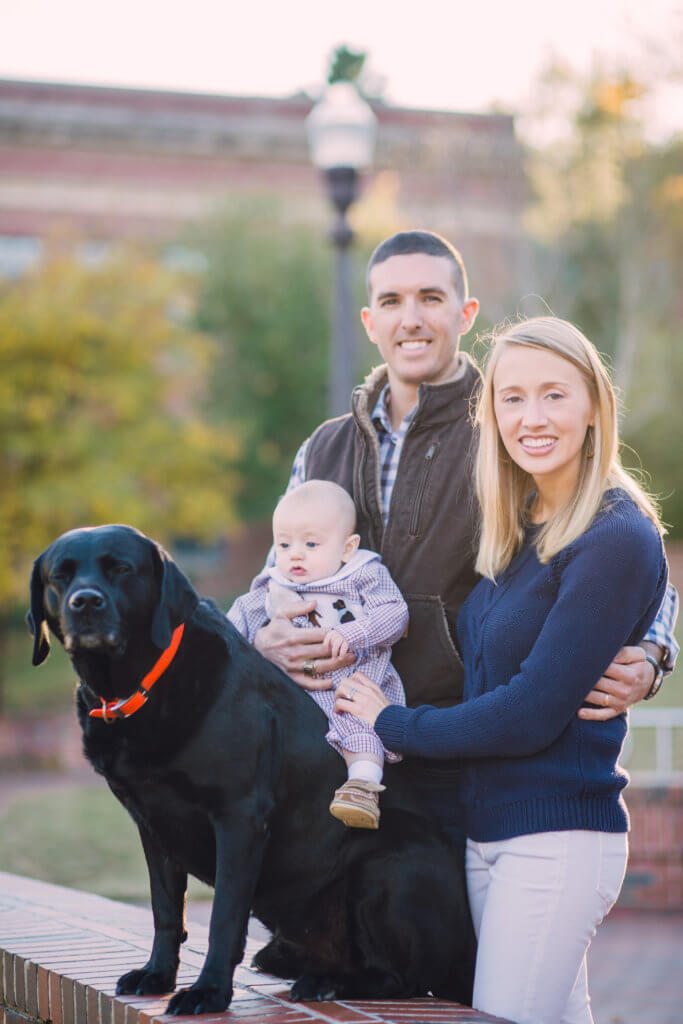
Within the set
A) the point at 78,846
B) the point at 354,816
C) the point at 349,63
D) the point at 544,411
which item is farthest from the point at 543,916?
the point at 349,63

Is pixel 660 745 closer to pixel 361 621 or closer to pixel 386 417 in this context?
pixel 386 417

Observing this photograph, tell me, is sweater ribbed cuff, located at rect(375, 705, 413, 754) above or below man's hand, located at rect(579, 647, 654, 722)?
below

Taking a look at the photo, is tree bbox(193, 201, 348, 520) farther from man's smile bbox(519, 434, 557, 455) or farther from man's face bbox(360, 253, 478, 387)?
man's smile bbox(519, 434, 557, 455)

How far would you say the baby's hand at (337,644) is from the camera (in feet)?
10.3

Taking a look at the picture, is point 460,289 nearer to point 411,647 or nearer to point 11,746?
point 411,647

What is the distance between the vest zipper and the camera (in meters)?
3.36

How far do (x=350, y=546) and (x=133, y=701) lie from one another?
885 millimetres

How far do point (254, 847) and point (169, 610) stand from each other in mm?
597

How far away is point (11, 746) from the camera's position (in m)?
14.2

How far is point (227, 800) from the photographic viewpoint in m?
2.76

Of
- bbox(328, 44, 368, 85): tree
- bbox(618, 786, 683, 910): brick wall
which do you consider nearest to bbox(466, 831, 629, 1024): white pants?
bbox(618, 786, 683, 910): brick wall

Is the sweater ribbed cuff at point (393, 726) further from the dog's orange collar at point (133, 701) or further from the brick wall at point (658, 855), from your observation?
the brick wall at point (658, 855)

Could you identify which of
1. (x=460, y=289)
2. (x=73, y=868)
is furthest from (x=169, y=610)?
(x=73, y=868)

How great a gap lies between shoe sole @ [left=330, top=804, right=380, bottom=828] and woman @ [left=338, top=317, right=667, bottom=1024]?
197mm
